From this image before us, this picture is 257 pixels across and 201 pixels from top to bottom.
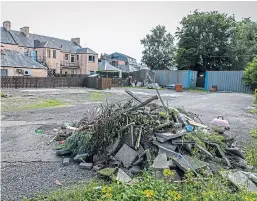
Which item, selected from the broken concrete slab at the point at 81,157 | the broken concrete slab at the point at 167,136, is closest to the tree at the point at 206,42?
the broken concrete slab at the point at 167,136

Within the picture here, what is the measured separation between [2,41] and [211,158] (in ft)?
110

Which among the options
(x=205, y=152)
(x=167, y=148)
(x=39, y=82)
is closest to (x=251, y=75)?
(x=205, y=152)

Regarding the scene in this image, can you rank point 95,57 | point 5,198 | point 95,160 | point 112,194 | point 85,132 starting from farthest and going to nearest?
point 95,57 → point 85,132 → point 95,160 → point 5,198 → point 112,194

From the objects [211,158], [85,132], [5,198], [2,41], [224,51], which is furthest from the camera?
[2,41]

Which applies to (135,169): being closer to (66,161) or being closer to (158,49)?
(66,161)

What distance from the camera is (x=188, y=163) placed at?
3.99 m

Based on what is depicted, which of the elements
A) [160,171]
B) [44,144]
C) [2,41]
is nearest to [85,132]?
[44,144]

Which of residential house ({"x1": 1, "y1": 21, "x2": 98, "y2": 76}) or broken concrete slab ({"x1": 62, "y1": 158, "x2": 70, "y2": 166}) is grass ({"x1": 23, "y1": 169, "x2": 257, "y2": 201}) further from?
residential house ({"x1": 1, "y1": 21, "x2": 98, "y2": 76})

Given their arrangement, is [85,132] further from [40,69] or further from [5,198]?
[40,69]

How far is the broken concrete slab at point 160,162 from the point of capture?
3.85 meters

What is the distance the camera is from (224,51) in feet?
94.9

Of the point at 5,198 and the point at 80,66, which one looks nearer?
the point at 5,198

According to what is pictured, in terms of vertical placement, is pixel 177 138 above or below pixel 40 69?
below

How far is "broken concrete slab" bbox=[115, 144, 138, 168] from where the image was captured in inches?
174
